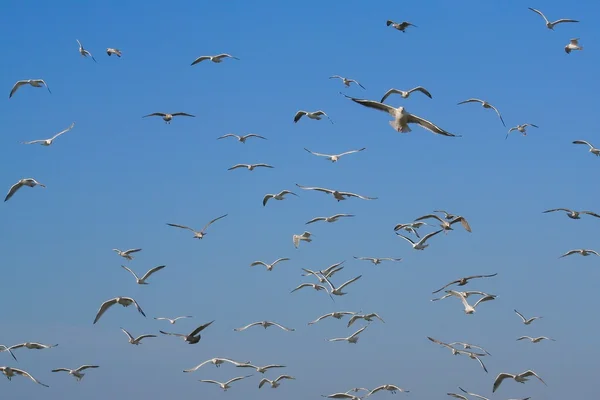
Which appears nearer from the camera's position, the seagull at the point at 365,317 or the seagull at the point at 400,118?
the seagull at the point at 400,118

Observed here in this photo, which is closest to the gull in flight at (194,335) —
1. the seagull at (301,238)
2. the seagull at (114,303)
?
the seagull at (114,303)

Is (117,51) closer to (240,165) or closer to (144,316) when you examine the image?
(240,165)

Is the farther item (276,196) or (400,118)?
(276,196)

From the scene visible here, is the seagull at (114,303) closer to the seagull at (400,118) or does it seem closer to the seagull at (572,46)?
the seagull at (400,118)

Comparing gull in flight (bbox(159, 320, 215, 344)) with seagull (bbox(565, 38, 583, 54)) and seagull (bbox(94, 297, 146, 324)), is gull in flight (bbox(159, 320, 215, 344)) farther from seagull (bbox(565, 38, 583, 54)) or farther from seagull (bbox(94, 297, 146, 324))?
seagull (bbox(565, 38, 583, 54))

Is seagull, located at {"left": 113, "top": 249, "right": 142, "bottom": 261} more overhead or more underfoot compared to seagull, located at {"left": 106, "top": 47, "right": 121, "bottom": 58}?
more underfoot

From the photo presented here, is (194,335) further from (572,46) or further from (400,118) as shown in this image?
(572,46)

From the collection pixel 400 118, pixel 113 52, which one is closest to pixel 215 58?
pixel 113 52

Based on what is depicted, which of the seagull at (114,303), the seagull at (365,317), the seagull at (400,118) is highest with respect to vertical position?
the seagull at (400,118)

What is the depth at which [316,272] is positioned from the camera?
53.1 m

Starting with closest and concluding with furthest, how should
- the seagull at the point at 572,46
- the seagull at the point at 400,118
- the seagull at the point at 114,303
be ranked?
the seagull at the point at 400,118 → the seagull at the point at 114,303 → the seagull at the point at 572,46

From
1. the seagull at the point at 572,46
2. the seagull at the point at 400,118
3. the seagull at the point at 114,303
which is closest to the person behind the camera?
the seagull at the point at 400,118

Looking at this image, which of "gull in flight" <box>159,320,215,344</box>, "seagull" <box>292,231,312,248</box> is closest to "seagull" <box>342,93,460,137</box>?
"gull in flight" <box>159,320,215,344</box>

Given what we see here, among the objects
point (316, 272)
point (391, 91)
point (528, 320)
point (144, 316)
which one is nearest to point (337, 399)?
point (316, 272)
